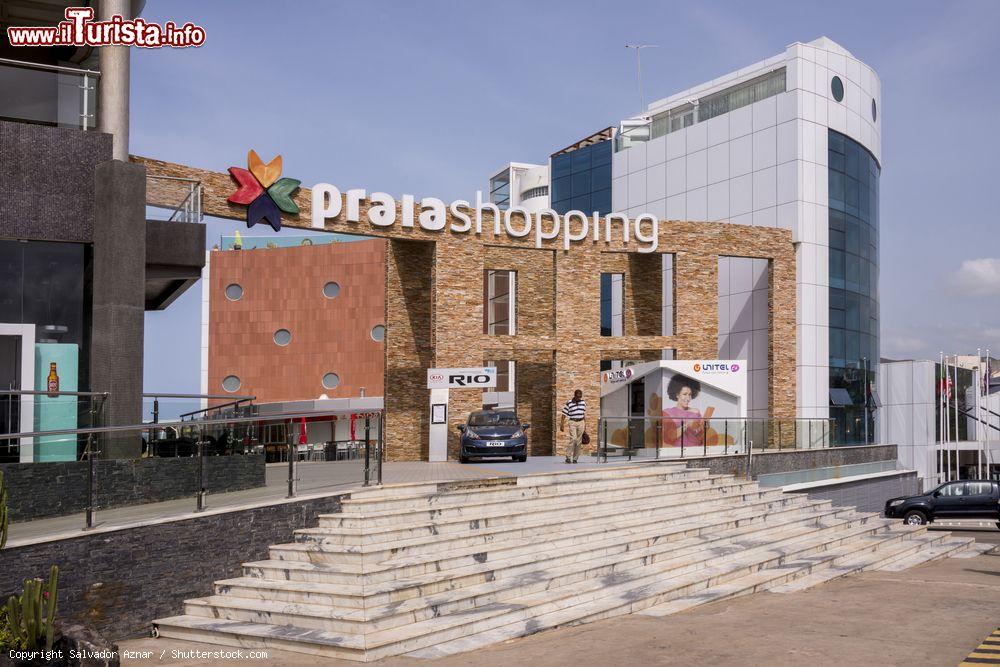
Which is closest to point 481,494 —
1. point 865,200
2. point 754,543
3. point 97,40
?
point 754,543

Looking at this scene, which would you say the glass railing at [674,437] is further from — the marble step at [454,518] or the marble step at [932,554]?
the marble step at [932,554]

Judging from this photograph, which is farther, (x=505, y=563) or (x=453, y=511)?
(x=453, y=511)

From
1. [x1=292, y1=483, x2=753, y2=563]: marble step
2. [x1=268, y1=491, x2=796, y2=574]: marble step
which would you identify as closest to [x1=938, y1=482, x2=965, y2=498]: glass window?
[x1=292, y1=483, x2=753, y2=563]: marble step

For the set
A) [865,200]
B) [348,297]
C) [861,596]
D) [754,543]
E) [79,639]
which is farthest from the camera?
[348,297]

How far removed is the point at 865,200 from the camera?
39.8 meters

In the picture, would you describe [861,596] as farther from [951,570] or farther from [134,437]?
[134,437]

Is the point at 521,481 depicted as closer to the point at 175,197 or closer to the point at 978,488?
the point at 175,197

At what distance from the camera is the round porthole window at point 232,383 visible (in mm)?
54438

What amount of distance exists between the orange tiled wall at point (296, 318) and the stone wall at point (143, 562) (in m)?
40.7

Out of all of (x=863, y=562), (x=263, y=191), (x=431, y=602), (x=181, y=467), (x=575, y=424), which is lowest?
(x=863, y=562)

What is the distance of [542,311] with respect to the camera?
3553cm

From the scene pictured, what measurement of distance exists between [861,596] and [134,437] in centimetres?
969

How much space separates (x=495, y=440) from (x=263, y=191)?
860 cm

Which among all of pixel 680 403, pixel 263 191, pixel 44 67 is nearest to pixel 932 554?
pixel 680 403
